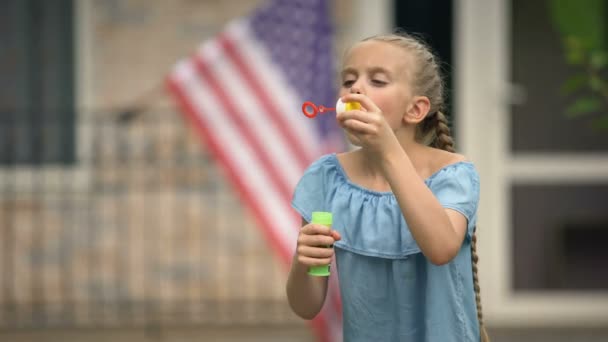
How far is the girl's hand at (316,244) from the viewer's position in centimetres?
205

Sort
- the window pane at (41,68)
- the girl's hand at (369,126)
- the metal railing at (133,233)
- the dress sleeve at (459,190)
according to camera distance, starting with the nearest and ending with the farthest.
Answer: the girl's hand at (369,126), the dress sleeve at (459,190), the metal railing at (133,233), the window pane at (41,68)

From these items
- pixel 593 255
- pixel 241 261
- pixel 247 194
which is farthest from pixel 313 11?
pixel 593 255

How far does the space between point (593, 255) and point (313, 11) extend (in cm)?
239

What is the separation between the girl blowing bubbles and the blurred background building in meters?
3.69

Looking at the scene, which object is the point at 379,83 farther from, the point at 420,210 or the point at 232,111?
the point at 232,111

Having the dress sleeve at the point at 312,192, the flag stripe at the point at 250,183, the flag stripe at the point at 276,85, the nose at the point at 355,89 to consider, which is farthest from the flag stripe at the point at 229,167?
the nose at the point at 355,89

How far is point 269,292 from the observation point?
593 cm

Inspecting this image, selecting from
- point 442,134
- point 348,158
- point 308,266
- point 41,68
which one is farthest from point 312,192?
point 41,68

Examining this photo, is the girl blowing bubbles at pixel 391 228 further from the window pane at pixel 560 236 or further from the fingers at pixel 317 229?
the window pane at pixel 560 236

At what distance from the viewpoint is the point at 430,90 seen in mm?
2234

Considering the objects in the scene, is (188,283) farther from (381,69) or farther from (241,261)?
(381,69)

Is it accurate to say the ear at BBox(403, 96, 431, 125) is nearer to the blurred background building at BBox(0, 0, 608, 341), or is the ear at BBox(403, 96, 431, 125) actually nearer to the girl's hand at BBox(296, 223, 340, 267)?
the girl's hand at BBox(296, 223, 340, 267)

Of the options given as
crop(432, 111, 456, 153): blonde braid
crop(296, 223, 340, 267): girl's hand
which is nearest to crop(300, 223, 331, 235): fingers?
crop(296, 223, 340, 267): girl's hand

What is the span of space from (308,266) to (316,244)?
94mm
